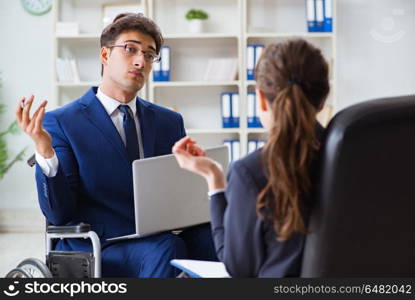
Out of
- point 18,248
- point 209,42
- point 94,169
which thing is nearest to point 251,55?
point 209,42

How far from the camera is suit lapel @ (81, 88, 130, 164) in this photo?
2275mm

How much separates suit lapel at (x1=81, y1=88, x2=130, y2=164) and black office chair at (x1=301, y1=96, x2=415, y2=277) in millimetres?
1053

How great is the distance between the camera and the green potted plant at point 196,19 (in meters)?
5.01

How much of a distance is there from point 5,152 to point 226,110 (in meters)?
1.79

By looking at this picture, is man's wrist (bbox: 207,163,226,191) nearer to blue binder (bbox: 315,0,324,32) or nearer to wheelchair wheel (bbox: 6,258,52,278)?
wheelchair wheel (bbox: 6,258,52,278)

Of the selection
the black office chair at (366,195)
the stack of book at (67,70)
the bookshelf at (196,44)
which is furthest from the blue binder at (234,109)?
the black office chair at (366,195)

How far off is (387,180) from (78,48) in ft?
13.9

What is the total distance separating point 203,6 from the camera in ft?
16.9


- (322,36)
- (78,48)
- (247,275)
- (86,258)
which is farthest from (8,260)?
(247,275)

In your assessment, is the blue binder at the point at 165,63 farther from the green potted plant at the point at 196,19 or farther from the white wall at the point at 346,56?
the white wall at the point at 346,56

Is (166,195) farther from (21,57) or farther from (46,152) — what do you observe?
(21,57)

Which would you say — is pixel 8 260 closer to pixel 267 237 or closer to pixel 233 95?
pixel 233 95

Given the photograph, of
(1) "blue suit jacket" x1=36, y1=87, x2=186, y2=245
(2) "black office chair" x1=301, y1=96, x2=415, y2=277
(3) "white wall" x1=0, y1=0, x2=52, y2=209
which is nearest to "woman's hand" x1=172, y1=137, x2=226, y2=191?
(2) "black office chair" x1=301, y1=96, x2=415, y2=277

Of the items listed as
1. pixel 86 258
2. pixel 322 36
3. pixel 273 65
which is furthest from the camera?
pixel 322 36
